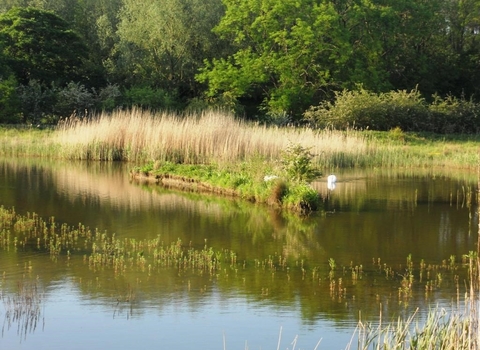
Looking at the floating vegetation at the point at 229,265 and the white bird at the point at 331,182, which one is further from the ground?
the floating vegetation at the point at 229,265

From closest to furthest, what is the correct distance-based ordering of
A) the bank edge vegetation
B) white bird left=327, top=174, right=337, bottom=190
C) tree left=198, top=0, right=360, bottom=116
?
white bird left=327, top=174, right=337, bottom=190, the bank edge vegetation, tree left=198, top=0, right=360, bottom=116

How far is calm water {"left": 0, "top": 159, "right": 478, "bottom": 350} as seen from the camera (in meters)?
9.07

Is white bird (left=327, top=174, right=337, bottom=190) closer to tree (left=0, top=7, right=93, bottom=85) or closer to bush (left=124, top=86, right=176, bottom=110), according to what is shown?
bush (left=124, top=86, right=176, bottom=110)

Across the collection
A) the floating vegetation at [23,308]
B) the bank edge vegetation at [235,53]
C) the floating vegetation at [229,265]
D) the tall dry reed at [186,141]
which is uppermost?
the bank edge vegetation at [235,53]

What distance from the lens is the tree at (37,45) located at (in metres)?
39.5

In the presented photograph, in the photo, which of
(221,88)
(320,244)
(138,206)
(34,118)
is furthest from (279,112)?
(320,244)

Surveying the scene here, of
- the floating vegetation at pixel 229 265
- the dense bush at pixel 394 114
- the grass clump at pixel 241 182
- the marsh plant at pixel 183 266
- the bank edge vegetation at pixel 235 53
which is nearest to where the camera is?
the marsh plant at pixel 183 266

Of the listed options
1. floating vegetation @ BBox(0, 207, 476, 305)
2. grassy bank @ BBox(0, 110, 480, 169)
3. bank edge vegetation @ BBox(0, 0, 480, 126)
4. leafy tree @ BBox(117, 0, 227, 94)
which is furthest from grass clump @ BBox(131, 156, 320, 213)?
leafy tree @ BBox(117, 0, 227, 94)

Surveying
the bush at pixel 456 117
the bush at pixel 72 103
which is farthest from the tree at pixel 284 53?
the bush at pixel 72 103

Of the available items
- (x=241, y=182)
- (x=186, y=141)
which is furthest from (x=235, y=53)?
(x=241, y=182)

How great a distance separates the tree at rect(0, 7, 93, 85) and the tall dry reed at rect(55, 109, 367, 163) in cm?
1251

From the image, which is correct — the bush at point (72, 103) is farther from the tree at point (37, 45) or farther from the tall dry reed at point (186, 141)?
the tall dry reed at point (186, 141)

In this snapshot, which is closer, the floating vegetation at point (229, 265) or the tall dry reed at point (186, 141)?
the floating vegetation at point (229, 265)

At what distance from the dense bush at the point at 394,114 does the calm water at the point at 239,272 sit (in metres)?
14.6
